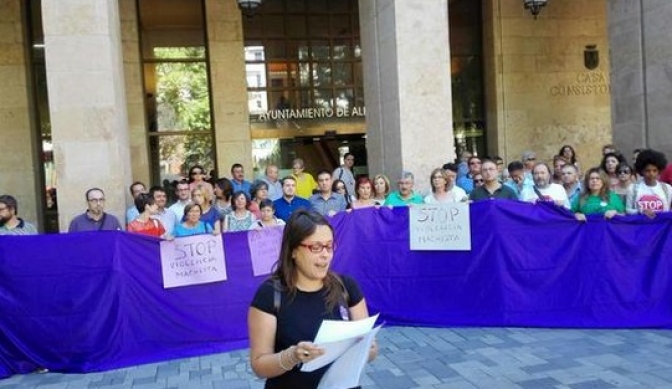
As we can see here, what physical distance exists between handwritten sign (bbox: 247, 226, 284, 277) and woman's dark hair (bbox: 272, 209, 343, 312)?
469 cm

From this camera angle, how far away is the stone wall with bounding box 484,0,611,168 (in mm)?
16094

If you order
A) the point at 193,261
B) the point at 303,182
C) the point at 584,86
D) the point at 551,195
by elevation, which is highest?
the point at 584,86

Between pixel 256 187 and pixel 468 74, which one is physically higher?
pixel 468 74

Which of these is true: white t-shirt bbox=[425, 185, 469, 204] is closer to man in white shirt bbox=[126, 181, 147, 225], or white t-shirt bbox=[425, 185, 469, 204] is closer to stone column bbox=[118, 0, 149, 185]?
man in white shirt bbox=[126, 181, 147, 225]

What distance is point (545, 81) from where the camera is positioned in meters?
16.2

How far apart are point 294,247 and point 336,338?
19.1 inches

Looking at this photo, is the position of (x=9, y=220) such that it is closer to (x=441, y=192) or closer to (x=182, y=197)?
(x=182, y=197)

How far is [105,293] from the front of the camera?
271 inches

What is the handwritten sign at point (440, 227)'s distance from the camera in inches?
299

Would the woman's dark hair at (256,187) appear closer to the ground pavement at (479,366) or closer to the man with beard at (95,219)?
the man with beard at (95,219)

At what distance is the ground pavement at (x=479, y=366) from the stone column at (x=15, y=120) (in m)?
8.02

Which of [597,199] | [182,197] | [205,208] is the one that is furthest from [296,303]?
[182,197]

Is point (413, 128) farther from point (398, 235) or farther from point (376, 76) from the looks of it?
point (398, 235)

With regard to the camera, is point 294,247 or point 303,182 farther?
point 303,182
